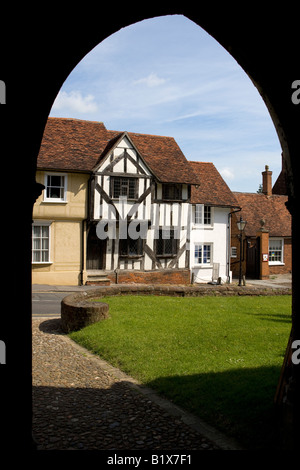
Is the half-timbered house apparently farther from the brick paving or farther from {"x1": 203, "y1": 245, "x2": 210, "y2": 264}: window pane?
the brick paving

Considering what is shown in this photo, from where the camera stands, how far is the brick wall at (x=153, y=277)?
2327 cm

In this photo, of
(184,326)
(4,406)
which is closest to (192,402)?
(4,406)

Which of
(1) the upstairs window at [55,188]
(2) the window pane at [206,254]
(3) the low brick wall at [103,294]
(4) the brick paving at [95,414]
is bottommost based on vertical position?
(4) the brick paving at [95,414]

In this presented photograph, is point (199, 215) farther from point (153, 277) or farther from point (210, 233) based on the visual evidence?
point (153, 277)

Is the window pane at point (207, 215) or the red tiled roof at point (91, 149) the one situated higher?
the red tiled roof at point (91, 149)

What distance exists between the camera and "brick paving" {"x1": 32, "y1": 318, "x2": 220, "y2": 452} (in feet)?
15.3

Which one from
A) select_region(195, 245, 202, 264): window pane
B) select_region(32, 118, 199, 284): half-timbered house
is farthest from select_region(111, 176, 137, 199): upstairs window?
select_region(195, 245, 202, 264): window pane

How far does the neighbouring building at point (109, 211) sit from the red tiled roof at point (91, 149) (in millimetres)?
54

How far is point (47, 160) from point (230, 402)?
1846 cm

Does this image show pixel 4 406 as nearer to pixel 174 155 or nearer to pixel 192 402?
pixel 192 402

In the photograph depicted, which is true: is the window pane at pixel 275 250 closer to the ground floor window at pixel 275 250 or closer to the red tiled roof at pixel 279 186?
the ground floor window at pixel 275 250

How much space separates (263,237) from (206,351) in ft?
70.6

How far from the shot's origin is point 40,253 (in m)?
21.9

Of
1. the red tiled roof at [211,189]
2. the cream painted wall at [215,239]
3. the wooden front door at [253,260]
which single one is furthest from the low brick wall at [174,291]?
the wooden front door at [253,260]
